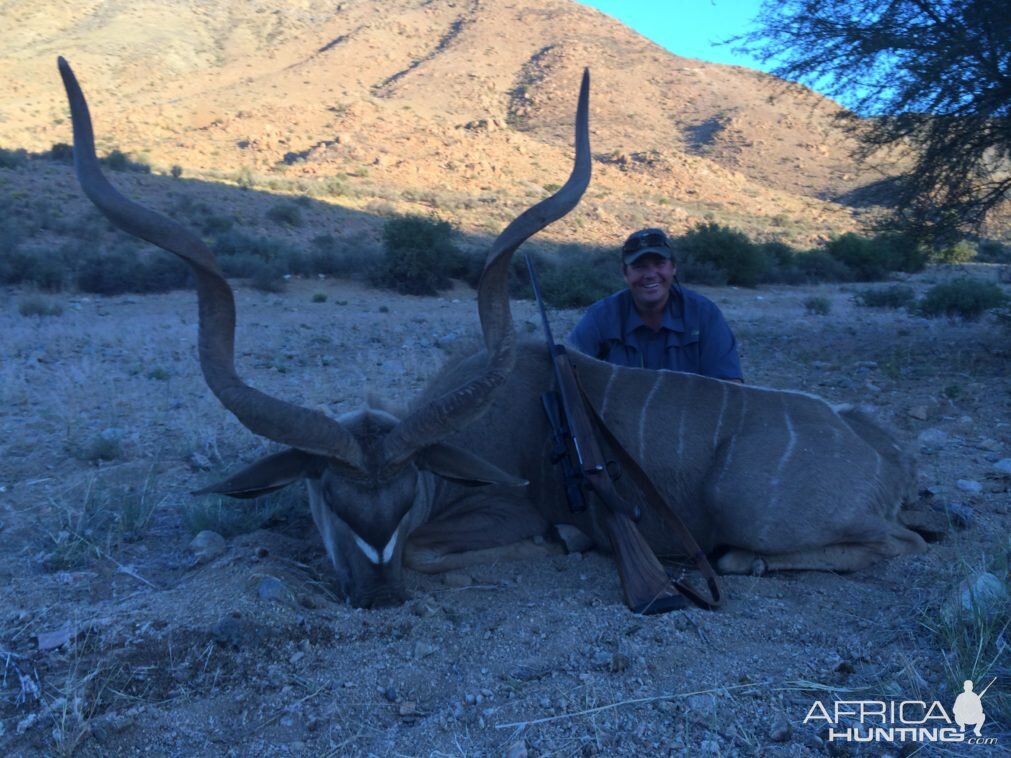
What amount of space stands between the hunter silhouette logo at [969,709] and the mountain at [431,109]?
25.1 m

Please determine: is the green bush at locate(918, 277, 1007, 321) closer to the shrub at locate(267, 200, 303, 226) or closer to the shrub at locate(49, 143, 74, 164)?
the shrub at locate(267, 200, 303, 226)

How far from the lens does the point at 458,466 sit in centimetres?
365

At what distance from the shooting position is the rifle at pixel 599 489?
3.43 meters

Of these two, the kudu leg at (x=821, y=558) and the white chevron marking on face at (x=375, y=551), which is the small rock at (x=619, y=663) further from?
the kudu leg at (x=821, y=558)

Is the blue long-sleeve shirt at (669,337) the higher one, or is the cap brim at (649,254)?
the cap brim at (649,254)

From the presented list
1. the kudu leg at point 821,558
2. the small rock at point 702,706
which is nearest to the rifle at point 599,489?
the kudu leg at point 821,558

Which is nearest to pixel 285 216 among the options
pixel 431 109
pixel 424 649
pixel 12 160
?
pixel 12 160

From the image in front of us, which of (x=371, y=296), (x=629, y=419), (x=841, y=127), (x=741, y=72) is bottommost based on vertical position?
(x=371, y=296)

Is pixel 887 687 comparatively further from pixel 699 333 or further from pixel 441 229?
pixel 441 229

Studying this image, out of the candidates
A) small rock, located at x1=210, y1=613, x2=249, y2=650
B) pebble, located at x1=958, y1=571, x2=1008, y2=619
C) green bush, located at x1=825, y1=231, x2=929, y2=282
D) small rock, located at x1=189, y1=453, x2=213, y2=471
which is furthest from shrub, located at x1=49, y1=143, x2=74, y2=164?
pebble, located at x1=958, y1=571, x2=1008, y2=619

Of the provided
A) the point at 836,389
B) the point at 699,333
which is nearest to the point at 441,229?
the point at 836,389

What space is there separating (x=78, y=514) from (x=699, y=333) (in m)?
3.73

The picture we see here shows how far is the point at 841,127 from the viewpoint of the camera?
10078 mm

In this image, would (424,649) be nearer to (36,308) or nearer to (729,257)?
(36,308)
